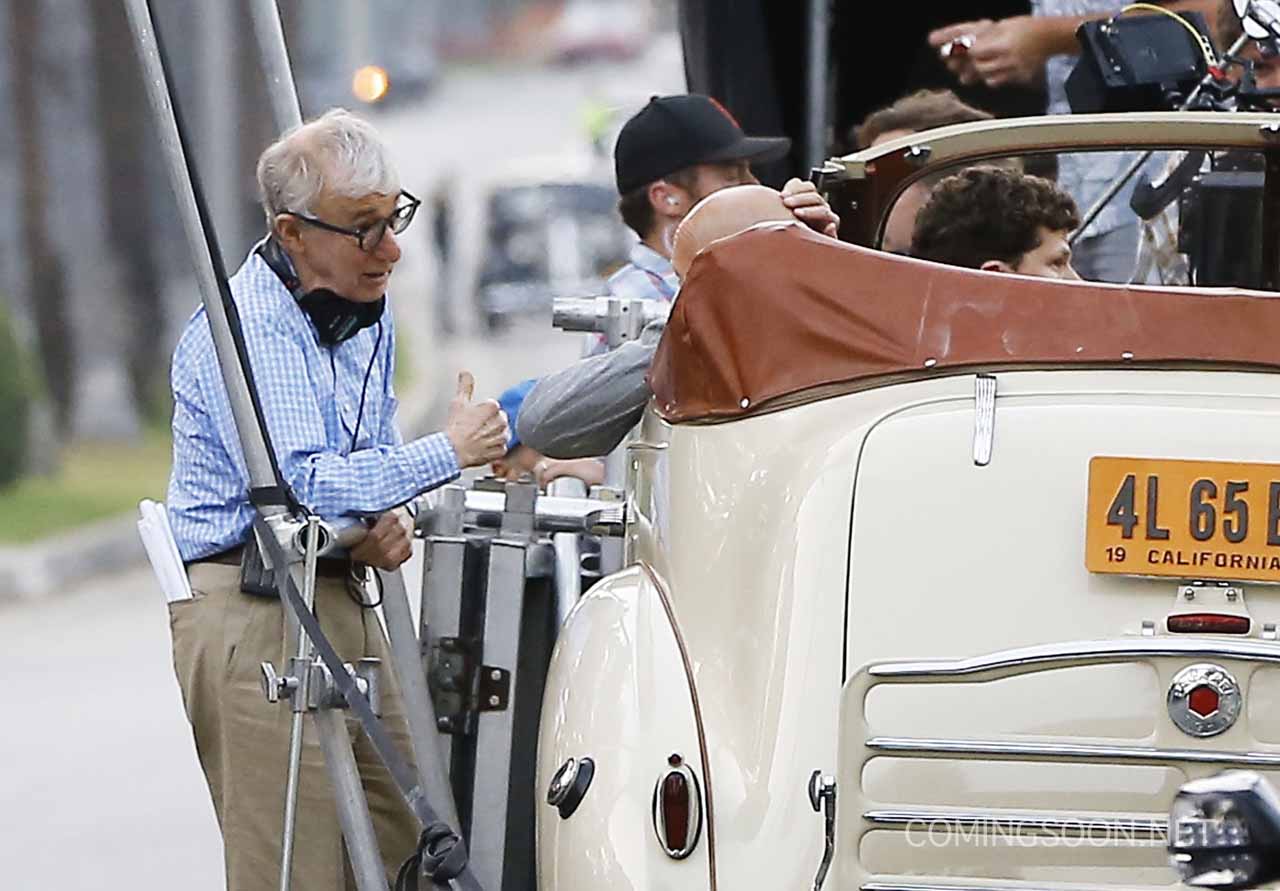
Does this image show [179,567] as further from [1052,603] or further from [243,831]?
[1052,603]

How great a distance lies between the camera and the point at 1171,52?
6051mm

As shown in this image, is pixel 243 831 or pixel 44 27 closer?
pixel 243 831

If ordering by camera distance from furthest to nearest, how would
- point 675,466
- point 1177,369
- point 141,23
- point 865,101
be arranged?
point 865,101
point 141,23
point 675,466
point 1177,369

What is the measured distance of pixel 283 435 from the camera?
15.3 feet

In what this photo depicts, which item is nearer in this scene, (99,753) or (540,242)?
(99,753)

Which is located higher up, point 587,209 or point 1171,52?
point 1171,52

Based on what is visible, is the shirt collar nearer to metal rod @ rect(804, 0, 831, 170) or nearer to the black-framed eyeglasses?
the black-framed eyeglasses

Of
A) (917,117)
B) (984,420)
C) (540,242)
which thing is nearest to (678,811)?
(984,420)

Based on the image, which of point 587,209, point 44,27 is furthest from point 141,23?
point 587,209

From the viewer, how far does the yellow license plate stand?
3.71 m

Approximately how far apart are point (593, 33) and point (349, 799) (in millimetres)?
54496

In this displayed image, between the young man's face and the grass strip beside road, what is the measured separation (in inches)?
474

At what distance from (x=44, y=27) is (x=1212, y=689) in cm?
2128

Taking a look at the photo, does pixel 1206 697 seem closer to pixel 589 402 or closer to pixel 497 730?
pixel 589 402
